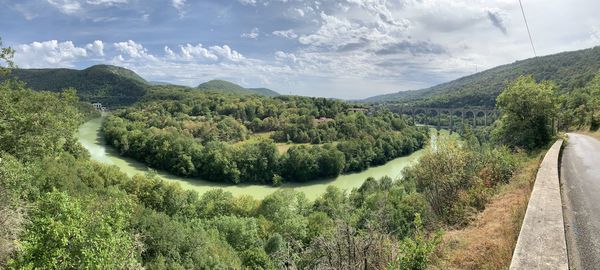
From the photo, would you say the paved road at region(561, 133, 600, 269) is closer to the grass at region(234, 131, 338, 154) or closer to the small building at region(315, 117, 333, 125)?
the grass at region(234, 131, 338, 154)

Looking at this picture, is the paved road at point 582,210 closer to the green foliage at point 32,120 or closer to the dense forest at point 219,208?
the dense forest at point 219,208

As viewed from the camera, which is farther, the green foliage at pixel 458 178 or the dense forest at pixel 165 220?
the green foliage at pixel 458 178

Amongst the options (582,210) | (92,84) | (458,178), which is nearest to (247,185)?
(458,178)

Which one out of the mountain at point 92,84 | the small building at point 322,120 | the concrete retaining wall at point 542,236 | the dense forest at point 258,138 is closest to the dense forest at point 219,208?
the concrete retaining wall at point 542,236

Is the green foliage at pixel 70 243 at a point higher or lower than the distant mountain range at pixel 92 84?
lower

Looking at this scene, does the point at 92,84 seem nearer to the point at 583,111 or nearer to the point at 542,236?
the point at 583,111

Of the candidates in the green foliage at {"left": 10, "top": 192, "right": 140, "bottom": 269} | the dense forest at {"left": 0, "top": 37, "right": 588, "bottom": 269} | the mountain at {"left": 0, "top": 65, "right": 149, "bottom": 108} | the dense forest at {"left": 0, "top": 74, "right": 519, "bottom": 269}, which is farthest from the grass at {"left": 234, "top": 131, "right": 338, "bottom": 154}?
the mountain at {"left": 0, "top": 65, "right": 149, "bottom": 108}
